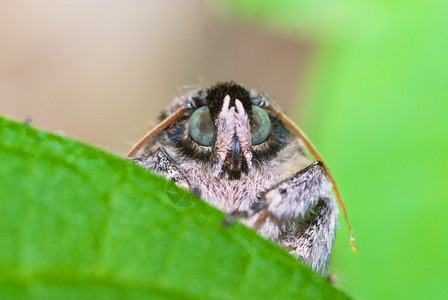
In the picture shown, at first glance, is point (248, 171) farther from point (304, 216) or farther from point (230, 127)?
point (304, 216)

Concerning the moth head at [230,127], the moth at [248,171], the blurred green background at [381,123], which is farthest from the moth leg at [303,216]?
the blurred green background at [381,123]

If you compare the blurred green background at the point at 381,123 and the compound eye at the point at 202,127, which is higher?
the blurred green background at the point at 381,123

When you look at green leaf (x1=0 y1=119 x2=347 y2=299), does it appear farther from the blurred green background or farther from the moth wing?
the blurred green background

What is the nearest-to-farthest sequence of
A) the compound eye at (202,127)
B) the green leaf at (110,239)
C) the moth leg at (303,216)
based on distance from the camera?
the green leaf at (110,239)
the moth leg at (303,216)
the compound eye at (202,127)

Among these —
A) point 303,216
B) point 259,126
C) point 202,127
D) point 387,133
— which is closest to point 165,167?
point 202,127

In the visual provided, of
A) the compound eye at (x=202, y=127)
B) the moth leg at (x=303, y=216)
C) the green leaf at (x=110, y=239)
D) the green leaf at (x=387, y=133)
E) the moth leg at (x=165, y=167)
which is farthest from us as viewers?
the green leaf at (x=387, y=133)

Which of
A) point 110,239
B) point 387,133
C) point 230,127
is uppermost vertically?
point 387,133

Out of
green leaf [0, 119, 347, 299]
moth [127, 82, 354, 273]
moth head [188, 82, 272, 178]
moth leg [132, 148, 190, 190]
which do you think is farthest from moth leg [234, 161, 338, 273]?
green leaf [0, 119, 347, 299]

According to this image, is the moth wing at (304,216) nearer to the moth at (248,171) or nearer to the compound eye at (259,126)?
the moth at (248,171)
